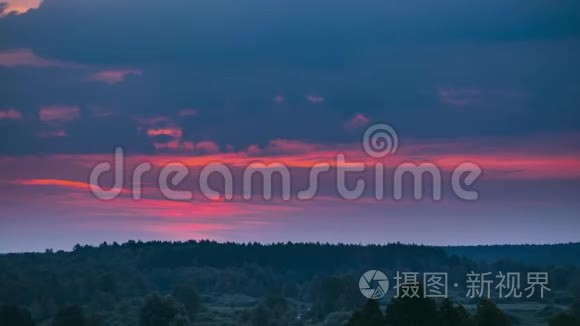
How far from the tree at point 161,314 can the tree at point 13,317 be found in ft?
49.5

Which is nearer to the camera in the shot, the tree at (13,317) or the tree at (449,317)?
the tree at (449,317)

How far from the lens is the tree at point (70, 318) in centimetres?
13338

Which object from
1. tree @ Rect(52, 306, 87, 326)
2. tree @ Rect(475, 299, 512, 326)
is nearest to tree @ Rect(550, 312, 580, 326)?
tree @ Rect(475, 299, 512, 326)

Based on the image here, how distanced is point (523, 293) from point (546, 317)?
39.9 meters

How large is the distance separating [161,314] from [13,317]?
767 inches

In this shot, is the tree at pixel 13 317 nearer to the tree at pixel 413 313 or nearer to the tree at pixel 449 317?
the tree at pixel 413 313

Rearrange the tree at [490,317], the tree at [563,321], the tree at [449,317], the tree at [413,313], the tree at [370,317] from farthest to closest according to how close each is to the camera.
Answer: the tree at [563,321]
the tree at [490,317]
the tree at [370,317]
the tree at [413,313]
the tree at [449,317]

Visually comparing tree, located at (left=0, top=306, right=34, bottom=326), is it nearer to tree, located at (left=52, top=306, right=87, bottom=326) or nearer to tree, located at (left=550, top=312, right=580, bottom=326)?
tree, located at (left=52, top=306, right=87, bottom=326)

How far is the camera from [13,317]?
127812 millimetres

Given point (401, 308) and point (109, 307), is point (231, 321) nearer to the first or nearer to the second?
point (109, 307)

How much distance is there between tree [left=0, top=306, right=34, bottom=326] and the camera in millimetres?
126400

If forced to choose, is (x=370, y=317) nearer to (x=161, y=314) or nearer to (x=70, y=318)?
(x=70, y=318)

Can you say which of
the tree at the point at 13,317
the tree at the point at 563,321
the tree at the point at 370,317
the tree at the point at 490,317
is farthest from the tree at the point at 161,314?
the tree at the point at 490,317

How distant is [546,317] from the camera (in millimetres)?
150750
